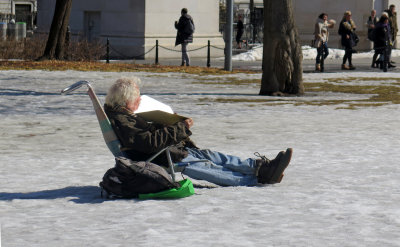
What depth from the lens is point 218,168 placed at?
28.3 ft

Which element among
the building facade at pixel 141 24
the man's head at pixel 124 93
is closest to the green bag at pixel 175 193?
the man's head at pixel 124 93

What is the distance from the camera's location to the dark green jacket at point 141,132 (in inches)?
324

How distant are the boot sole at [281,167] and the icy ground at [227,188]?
0.10 m

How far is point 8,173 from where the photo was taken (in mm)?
9875

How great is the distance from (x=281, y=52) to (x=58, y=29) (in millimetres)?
12235

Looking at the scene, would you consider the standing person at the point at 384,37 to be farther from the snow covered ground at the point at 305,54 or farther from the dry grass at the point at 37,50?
the dry grass at the point at 37,50

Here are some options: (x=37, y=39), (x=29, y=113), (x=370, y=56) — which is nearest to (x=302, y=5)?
(x=370, y=56)

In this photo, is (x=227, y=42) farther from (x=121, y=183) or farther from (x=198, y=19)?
(x=121, y=183)

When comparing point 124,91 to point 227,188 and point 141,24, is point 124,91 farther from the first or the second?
point 141,24

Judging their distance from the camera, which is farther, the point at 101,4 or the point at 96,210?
the point at 101,4

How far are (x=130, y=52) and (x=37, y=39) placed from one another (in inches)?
179

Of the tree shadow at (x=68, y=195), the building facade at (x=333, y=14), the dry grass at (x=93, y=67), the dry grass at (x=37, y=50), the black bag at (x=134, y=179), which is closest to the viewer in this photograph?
the black bag at (x=134, y=179)

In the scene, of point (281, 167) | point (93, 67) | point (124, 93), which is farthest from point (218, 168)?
point (93, 67)

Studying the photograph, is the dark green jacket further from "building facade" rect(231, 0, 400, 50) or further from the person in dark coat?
"building facade" rect(231, 0, 400, 50)
